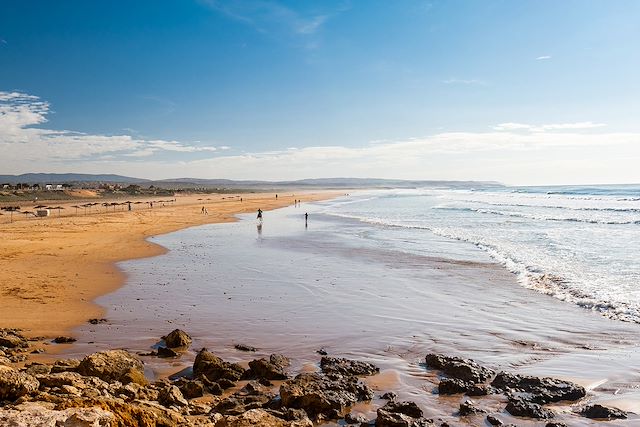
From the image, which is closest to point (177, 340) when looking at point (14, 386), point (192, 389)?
point (192, 389)

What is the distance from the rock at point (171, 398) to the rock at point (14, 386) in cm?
149

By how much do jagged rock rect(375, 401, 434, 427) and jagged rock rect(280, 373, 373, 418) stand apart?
55 cm

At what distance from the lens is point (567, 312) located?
12.2 meters

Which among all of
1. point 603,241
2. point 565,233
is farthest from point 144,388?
point 565,233

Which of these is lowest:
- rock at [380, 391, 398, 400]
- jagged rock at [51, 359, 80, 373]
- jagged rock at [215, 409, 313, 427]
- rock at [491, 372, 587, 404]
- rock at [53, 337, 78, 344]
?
rock at [380, 391, 398, 400]

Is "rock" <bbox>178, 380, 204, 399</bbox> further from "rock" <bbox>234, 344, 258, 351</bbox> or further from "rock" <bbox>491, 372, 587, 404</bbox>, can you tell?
"rock" <bbox>491, 372, 587, 404</bbox>

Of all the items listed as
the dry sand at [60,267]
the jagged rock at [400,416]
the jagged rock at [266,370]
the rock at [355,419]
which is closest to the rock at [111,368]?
the jagged rock at [266,370]

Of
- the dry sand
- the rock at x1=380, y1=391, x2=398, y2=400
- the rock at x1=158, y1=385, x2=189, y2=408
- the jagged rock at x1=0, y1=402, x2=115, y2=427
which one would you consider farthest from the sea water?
the dry sand

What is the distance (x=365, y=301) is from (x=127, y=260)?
12.1 metres

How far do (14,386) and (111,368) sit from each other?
176 centimetres

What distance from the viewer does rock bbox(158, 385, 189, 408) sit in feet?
20.5

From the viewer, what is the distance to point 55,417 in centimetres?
429

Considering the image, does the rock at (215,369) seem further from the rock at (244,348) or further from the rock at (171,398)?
the rock at (244,348)

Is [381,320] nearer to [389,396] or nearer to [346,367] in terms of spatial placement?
[346,367]
